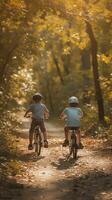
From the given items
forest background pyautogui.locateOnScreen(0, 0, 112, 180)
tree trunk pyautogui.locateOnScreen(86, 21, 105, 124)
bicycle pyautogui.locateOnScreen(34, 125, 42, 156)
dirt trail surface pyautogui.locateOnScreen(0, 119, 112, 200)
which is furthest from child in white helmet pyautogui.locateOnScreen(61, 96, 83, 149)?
tree trunk pyautogui.locateOnScreen(86, 21, 105, 124)

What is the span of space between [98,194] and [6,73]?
20365 millimetres

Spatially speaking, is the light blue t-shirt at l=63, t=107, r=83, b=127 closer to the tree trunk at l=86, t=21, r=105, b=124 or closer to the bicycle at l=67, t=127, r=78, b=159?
the bicycle at l=67, t=127, r=78, b=159

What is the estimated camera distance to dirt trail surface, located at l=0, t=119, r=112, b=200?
12786 mm

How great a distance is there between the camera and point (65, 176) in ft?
50.8

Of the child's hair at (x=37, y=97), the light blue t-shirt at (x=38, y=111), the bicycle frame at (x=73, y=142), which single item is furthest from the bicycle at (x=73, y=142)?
the child's hair at (x=37, y=97)

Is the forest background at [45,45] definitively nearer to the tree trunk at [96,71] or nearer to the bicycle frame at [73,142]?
the tree trunk at [96,71]

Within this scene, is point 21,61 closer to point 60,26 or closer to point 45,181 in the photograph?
point 60,26

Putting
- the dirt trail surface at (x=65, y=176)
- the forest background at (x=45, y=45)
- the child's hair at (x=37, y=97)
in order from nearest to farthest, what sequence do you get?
the dirt trail surface at (x=65, y=176)
the forest background at (x=45, y=45)
the child's hair at (x=37, y=97)

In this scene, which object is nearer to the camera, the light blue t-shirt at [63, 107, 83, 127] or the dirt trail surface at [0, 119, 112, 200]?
the dirt trail surface at [0, 119, 112, 200]

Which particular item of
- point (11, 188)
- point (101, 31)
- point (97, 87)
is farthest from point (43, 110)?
point (101, 31)

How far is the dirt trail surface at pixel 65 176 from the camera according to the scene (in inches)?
503

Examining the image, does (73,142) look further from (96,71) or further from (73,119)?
(96,71)

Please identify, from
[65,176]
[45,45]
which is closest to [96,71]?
→ [45,45]

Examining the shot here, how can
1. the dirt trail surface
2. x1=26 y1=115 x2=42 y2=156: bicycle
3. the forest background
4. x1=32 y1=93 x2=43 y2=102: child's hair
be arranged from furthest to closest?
1. x1=32 y1=93 x2=43 y2=102: child's hair
2. x1=26 y1=115 x2=42 y2=156: bicycle
3. the forest background
4. the dirt trail surface
